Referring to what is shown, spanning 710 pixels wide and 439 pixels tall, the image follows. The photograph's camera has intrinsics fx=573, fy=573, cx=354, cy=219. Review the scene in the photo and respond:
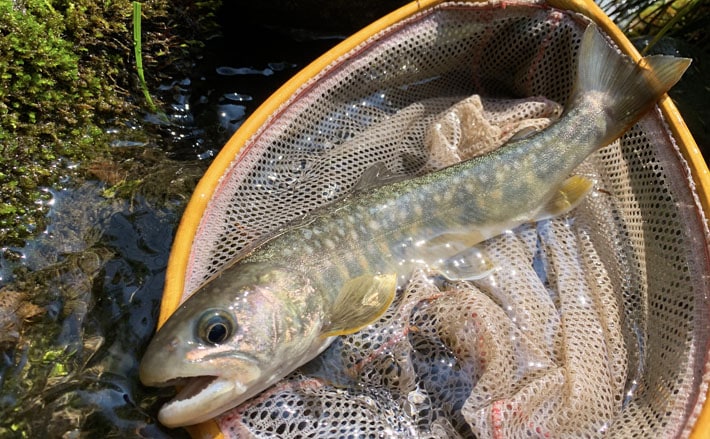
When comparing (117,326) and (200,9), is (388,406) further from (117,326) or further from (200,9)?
(200,9)

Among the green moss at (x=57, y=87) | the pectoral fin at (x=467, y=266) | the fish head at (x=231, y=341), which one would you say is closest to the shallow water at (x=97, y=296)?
the green moss at (x=57, y=87)

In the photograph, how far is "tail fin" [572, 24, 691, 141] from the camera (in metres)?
2.80

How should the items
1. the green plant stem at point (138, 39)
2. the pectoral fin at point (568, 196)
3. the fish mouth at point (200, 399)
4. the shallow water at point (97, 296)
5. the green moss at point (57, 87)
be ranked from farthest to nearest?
1. the green plant stem at point (138, 39)
2. the pectoral fin at point (568, 196)
3. the green moss at point (57, 87)
4. the shallow water at point (97, 296)
5. the fish mouth at point (200, 399)

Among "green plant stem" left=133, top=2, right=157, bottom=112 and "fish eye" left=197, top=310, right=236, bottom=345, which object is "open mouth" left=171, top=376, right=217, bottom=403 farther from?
"green plant stem" left=133, top=2, right=157, bottom=112

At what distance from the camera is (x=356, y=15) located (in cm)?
428

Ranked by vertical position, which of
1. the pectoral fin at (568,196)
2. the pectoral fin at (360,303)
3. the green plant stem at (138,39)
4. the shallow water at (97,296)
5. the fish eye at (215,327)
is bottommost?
the shallow water at (97,296)

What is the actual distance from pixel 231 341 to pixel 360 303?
58 cm

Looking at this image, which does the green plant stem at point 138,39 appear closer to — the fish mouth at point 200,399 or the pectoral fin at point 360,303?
the pectoral fin at point 360,303

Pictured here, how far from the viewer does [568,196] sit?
2.95 metres

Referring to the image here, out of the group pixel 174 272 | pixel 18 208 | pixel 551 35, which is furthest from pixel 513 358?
pixel 18 208

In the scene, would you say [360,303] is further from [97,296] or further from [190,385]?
[97,296]

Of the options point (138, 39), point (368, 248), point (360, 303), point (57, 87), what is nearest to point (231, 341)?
point (360, 303)

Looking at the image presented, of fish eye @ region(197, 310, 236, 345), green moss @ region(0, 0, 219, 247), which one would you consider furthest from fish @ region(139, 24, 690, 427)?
green moss @ region(0, 0, 219, 247)

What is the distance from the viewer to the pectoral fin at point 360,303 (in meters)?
2.29
